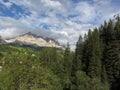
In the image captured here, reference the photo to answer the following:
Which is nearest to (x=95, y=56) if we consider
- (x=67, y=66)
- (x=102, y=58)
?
(x=102, y=58)

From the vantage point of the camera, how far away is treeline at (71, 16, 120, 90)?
4826 inches

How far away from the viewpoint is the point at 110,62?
130375 millimetres

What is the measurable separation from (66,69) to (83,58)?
1104 cm

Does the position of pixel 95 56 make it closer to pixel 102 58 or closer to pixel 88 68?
pixel 102 58

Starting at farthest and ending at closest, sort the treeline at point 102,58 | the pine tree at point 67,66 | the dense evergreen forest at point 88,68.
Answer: the pine tree at point 67,66
the treeline at point 102,58
the dense evergreen forest at point 88,68

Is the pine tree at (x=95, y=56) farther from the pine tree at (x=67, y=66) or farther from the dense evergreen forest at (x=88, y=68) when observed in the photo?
the pine tree at (x=67, y=66)

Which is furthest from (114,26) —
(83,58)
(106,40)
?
(83,58)

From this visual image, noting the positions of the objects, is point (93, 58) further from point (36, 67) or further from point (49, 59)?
point (36, 67)

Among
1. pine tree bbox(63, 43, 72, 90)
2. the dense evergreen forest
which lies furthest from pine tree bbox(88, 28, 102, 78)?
pine tree bbox(63, 43, 72, 90)

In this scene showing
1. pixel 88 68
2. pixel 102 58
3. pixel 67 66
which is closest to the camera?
pixel 88 68

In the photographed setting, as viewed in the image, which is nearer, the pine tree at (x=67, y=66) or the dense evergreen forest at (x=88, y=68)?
the dense evergreen forest at (x=88, y=68)

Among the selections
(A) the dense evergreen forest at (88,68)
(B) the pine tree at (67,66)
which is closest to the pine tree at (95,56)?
(A) the dense evergreen forest at (88,68)

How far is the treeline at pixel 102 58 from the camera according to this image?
12258cm

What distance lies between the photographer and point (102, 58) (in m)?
136
